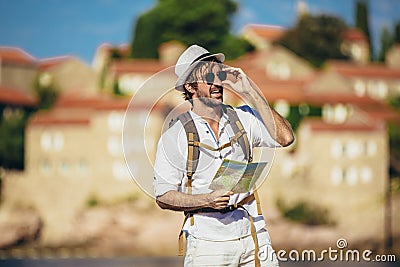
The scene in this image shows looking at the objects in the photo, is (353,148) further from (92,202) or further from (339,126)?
(92,202)

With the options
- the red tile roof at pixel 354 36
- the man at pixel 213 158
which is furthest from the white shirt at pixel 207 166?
the red tile roof at pixel 354 36

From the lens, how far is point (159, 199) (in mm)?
1280

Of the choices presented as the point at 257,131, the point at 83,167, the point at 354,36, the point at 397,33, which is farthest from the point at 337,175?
the point at 257,131

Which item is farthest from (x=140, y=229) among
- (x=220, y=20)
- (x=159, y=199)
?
(x=159, y=199)

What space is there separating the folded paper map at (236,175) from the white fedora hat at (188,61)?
0.13 metres

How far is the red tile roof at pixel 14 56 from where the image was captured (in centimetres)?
1489

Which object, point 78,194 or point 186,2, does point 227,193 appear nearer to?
point 78,194

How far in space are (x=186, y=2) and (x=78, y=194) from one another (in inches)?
164

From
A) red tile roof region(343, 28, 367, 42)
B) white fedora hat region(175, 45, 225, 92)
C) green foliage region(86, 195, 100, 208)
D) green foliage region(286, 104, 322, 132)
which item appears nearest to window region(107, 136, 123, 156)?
green foliage region(86, 195, 100, 208)

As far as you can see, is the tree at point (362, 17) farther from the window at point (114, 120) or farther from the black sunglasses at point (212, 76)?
the black sunglasses at point (212, 76)

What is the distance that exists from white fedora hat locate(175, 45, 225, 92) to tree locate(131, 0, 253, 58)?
13239 mm

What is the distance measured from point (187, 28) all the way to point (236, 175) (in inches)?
568

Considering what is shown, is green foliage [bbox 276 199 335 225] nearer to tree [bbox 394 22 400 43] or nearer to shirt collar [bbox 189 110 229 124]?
tree [bbox 394 22 400 43]

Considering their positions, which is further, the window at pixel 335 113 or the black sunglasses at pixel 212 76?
the window at pixel 335 113
